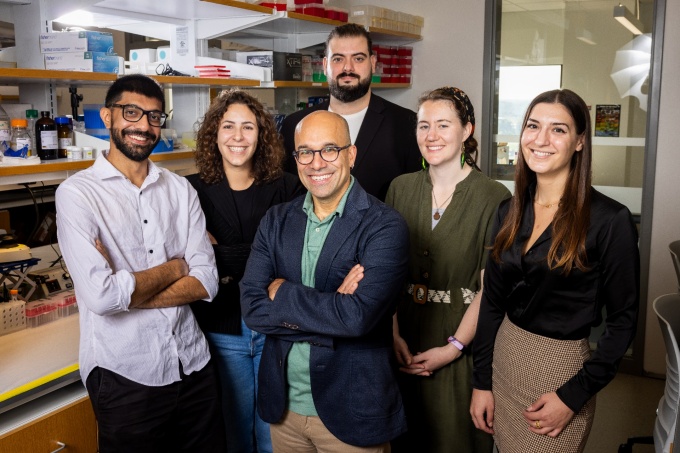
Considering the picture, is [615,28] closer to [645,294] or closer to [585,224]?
[645,294]

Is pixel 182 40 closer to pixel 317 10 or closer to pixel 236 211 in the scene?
pixel 317 10

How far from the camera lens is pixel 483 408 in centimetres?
204

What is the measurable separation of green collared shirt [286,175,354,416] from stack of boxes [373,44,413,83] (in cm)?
319

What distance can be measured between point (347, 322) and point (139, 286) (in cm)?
68

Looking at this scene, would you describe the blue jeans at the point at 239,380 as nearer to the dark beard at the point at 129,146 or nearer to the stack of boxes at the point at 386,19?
the dark beard at the point at 129,146

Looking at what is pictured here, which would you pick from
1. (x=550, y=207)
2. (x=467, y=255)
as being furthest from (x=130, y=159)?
(x=550, y=207)

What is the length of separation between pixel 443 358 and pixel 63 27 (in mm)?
2692

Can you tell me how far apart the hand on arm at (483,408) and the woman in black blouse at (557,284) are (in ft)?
0.18

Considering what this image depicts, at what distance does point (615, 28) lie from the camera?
14.7 ft

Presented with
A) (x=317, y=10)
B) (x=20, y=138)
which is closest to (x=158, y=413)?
(x=20, y=138)

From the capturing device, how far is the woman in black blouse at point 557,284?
5.67 feet

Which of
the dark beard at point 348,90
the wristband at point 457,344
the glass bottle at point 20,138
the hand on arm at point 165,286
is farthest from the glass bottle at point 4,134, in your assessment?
the wristband at point 457,344

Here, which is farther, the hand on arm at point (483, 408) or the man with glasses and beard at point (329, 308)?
the hand on arm at point (483, 408)

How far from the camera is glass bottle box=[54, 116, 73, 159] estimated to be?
2588 mm
